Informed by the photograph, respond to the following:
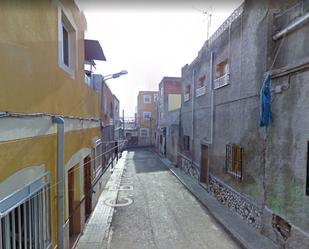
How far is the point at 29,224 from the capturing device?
3.25m

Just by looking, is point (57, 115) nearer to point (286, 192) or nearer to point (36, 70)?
point (36, 70)

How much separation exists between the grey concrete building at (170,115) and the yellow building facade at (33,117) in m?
14.2

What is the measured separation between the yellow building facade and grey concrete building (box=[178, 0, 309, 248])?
5.06 m

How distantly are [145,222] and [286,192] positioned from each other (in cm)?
444

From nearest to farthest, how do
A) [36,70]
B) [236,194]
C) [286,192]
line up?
1. [36,70]
2. [286,192]
3. [236,194]

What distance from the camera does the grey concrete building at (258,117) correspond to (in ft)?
16.8

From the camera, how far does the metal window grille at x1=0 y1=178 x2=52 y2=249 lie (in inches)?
105

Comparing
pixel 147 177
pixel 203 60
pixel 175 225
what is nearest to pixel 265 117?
pixel 175 225

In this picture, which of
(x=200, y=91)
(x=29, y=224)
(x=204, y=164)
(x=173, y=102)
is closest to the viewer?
(x=29, y=224)

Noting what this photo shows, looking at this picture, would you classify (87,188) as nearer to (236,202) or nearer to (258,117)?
(236,202)

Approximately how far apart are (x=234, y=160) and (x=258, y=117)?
2.24 metres

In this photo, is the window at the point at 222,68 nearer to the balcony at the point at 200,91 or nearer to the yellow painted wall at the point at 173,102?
the balcony at the point at 200,91

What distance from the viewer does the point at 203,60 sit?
1198 cm

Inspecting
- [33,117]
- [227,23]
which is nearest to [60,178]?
[33,117]
